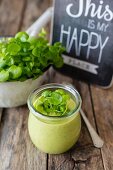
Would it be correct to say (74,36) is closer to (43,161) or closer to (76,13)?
(76,13)

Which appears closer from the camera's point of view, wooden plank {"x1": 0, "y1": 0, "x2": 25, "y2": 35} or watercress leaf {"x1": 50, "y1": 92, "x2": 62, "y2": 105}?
watercress leaf {"x1": 50, "y1": 92, "x2": 62, "y2": 105}

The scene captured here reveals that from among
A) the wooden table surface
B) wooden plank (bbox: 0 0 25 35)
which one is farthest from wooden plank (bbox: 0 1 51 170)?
wooden plank (bbox: 0 0 25 35)

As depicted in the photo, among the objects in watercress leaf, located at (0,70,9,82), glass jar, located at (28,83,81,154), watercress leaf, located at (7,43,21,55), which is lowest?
glass jar, located at (28,83,81,154)

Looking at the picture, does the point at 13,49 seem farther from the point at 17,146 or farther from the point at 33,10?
the point at 33,10

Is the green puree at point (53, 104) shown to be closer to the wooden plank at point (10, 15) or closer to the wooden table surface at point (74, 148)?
the wooden table surface at point (74, 148)

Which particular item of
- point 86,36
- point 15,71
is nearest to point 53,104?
point 15,71

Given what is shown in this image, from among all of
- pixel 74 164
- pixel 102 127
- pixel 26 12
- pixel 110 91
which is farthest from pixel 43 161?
pixel 26 12

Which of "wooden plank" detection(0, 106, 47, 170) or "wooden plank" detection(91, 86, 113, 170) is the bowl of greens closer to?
"wooden plank" detection(0, 106, 47, 170)
